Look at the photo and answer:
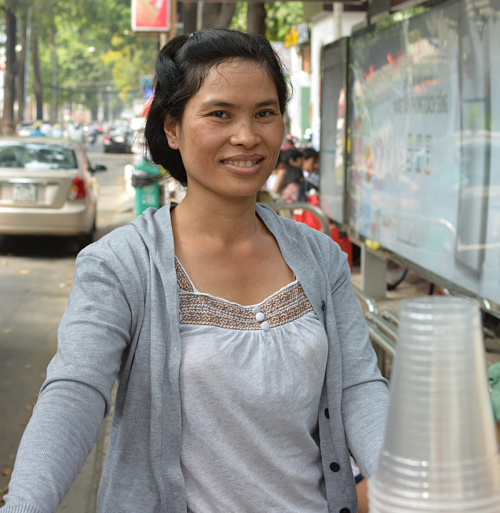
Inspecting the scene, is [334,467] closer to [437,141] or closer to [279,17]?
[437,141]

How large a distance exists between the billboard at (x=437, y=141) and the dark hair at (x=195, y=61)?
233 centimetres

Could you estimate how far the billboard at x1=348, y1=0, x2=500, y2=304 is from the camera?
12.9 ft

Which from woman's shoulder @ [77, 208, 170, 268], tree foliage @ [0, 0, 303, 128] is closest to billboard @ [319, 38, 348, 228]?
tree foliage @ [0, 0, 303, 128]

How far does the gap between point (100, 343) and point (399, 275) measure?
22.1 ft

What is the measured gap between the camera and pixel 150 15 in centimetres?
1661

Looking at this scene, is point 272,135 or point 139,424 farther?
point 272,135

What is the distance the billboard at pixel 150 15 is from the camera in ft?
54.0

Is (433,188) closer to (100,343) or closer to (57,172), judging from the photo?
(100,343)

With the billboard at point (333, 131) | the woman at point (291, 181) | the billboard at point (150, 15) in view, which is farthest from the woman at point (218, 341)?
the billboard at point (150, 15)

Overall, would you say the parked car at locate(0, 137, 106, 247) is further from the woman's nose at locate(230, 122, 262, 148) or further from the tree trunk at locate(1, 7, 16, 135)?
the tree trunk at locate(1, 7, 16, 135)

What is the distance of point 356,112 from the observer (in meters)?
6.75

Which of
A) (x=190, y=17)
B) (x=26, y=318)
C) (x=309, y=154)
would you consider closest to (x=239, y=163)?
(x=26, y=318)

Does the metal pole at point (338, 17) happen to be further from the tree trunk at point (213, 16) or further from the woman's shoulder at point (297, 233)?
the woman's shoulder at point (297, 233)

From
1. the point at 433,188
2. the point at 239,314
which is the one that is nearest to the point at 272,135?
the point at 239,314
